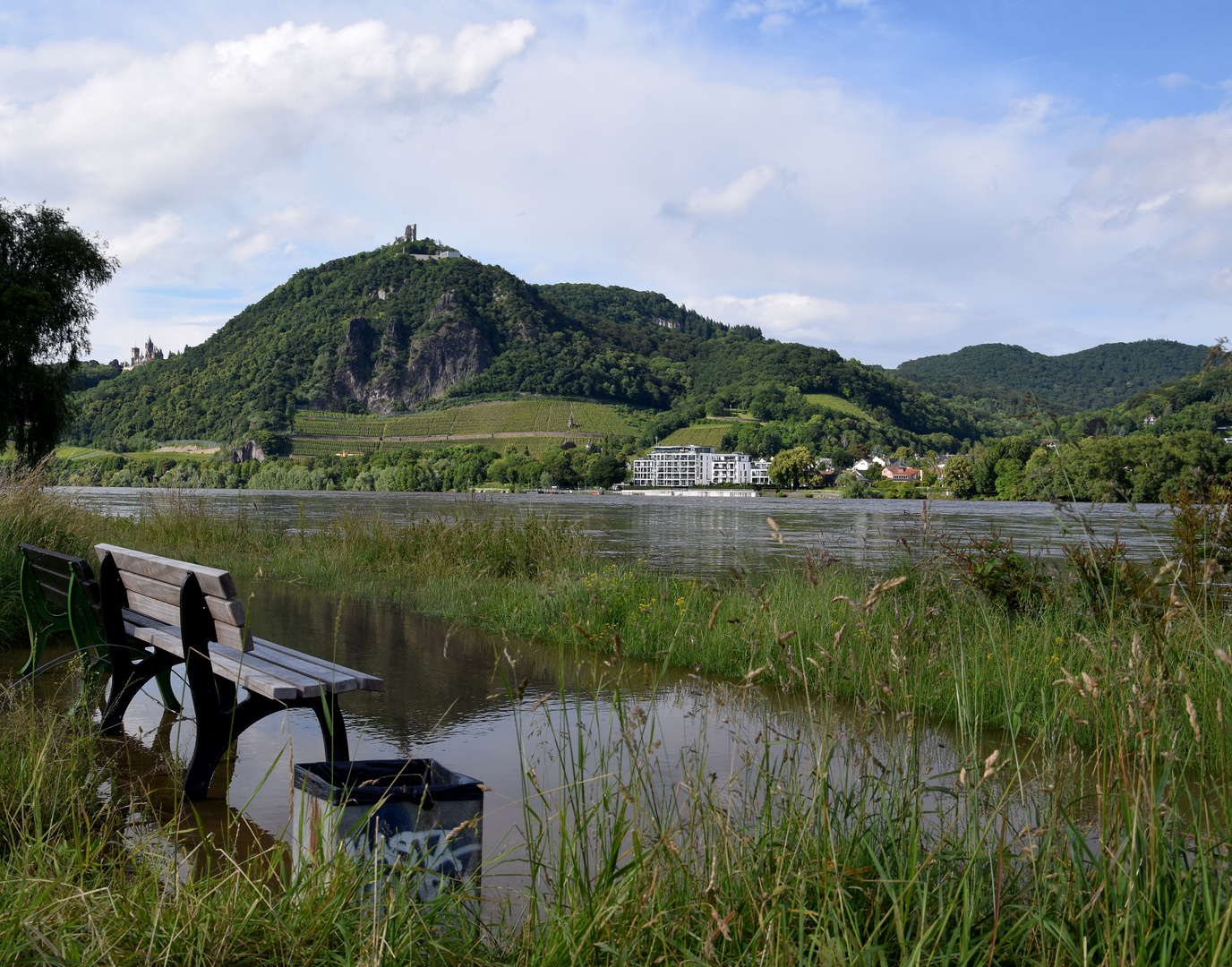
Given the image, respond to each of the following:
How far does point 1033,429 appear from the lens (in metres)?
2.73

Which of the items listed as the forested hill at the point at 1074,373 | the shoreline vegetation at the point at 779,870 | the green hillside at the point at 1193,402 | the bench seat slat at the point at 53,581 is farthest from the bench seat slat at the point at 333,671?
the forested hill at the point at 1074,373

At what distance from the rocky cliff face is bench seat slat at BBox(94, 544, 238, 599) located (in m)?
167

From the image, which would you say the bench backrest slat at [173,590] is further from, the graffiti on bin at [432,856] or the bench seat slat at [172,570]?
the graffiti on bin at [432,856]

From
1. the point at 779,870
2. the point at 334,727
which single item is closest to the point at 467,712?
the point at 334,727

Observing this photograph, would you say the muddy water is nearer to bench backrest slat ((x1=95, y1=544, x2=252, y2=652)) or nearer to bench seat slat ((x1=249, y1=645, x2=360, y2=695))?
bench seat slat ((x1=249, y1=645, x2=360, y2=695))

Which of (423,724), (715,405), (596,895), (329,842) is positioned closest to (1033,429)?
(596,895)

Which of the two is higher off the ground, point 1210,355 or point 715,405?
point 715,405

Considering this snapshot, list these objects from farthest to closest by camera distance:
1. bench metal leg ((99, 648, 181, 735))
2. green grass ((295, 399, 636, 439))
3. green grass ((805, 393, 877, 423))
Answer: green grass ((295, 399, 636, 439))
green grass ((805, 393, 877, 423))
bench metal leg ((99, 648, 181, 735))

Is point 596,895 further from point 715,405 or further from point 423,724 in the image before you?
point 715,405

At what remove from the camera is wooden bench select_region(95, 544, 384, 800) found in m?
2.92

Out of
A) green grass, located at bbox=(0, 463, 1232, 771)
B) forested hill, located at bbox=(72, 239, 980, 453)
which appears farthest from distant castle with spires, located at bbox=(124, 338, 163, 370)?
green grass, located at bbox=(0, 463, 1232, 771)

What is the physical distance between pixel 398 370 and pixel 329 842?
6933 inches

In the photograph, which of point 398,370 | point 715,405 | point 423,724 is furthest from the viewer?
point 398,370

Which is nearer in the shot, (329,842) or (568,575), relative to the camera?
(329,842)
